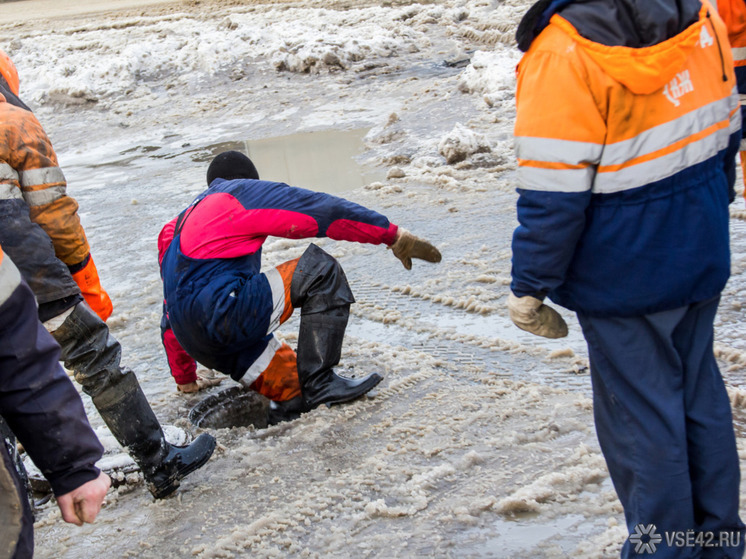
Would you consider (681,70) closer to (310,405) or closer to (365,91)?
(310,405)

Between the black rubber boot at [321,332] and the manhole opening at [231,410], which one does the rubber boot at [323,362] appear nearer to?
the black rubber boot at [321,332]

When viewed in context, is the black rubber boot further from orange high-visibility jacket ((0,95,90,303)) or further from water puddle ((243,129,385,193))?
water puddle ((243,129,385,193))

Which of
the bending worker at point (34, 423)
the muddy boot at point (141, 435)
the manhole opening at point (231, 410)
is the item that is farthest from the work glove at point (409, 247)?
the bending worker at point (34, 423)

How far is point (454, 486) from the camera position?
233cm

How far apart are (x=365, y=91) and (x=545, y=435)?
819 centimetres

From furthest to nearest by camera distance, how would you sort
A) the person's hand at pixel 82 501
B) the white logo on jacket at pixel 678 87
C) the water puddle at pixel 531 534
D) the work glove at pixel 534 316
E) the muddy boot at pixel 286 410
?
the muddy boot at pixel 286 410 < the water puddle at pixel 531 534 < the work glove at pixel 534 316 < the white logo on jacket at pixel 678 87 < the person's hand at pixel 82 501

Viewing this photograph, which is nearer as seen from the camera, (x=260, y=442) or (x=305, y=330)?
(x=260, y=442)

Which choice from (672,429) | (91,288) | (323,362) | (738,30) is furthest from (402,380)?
(738,30)

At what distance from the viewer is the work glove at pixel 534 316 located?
69.5 inches

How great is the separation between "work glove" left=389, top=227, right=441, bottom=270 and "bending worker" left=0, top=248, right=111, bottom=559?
1.84m

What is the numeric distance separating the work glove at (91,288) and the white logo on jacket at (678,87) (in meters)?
2.19

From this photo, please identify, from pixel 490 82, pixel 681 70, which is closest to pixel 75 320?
pixel 681 70

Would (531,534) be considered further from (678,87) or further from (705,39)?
(705,39)

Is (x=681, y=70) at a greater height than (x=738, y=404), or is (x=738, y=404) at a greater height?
(x=681, y=70)
